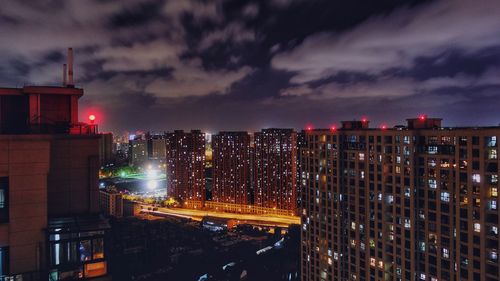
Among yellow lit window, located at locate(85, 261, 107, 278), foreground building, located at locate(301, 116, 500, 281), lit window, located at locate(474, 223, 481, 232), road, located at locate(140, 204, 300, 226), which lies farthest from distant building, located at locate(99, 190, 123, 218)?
lit window, located at locate(474, 223, 481, 232)

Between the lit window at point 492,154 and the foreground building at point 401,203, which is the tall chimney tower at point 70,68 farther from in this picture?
the lit window at point 492,154

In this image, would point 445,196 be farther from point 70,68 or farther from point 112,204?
point 112,204

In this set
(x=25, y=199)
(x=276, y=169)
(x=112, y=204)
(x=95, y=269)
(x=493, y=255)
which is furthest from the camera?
(x=276, y=169)

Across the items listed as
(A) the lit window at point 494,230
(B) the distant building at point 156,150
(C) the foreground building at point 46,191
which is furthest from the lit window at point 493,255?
(B) the distant building at point 156,150

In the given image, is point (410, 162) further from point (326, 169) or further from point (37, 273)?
point (37, 273)

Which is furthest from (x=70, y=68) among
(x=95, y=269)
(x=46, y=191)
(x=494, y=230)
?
(x=494, y=230)

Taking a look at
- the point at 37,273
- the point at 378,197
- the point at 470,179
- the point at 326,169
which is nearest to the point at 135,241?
the point at 326,169
